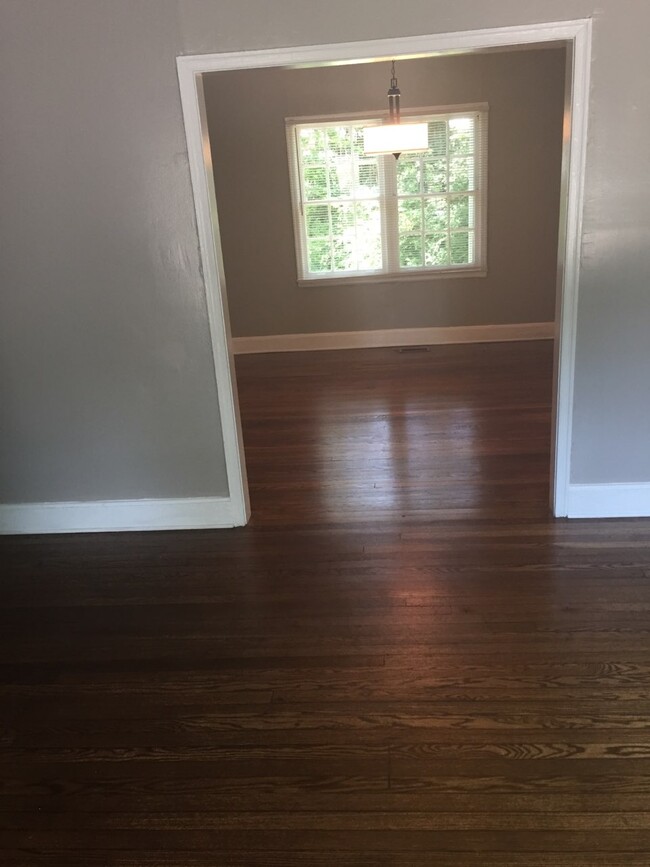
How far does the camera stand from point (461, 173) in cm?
652

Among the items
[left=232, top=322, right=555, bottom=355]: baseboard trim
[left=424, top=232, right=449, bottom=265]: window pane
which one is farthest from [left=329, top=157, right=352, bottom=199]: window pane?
[left=232, top=322, right=555, bottom=355]: baseboard trim

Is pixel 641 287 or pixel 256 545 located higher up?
pixel 641 287

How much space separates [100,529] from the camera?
10.5ft

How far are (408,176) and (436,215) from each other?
449 mm

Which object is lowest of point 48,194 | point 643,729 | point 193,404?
point 643,729

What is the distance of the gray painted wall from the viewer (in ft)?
8.23

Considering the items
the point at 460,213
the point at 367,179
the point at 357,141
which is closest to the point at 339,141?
the point at 357,141

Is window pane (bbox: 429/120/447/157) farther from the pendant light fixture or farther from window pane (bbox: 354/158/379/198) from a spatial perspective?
the pendant light fixture

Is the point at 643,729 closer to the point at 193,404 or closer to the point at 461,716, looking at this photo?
the point at 461,716

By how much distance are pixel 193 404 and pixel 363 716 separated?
157 cm

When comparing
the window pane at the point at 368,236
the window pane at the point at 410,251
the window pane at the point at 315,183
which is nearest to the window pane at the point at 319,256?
the window pane at the point at 368,236

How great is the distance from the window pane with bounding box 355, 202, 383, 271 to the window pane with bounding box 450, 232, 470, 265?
705 mm

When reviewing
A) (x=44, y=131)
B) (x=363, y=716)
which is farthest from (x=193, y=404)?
(x=363, y=716)

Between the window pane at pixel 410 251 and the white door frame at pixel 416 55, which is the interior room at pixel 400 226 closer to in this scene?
the window pane at pixel 410 251
